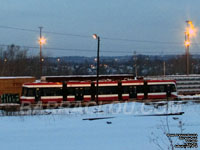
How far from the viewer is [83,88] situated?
30.9 meters

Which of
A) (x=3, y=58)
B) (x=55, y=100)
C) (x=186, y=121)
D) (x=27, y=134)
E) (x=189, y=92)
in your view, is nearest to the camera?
(x=27, y=134)

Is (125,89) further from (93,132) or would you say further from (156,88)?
(93,132)

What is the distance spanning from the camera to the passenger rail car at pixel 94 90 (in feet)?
98.9

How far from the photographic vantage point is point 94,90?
31.0 m

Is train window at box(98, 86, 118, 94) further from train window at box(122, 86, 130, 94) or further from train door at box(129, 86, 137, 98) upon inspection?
train door at box(129, 86, 137, 98)

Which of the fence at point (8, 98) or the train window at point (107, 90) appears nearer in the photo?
the train window at point (107, 90)

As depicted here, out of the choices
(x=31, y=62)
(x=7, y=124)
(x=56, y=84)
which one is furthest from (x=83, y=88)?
(x=31, y=62)

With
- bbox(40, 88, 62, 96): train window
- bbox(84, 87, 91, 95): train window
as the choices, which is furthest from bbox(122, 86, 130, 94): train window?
bbox(40, 88, 62, 96): train window

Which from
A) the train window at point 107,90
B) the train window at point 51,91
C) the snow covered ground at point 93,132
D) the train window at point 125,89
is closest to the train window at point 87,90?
the train window at point 107,90

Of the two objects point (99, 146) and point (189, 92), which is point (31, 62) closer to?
point (189, 92)

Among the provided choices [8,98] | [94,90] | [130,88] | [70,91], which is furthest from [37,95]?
[130,88]

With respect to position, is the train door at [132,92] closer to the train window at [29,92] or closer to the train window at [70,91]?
the train window at [70,91]

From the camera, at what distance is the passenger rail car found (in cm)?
3016

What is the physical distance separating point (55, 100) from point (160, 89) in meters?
A: 11.0
